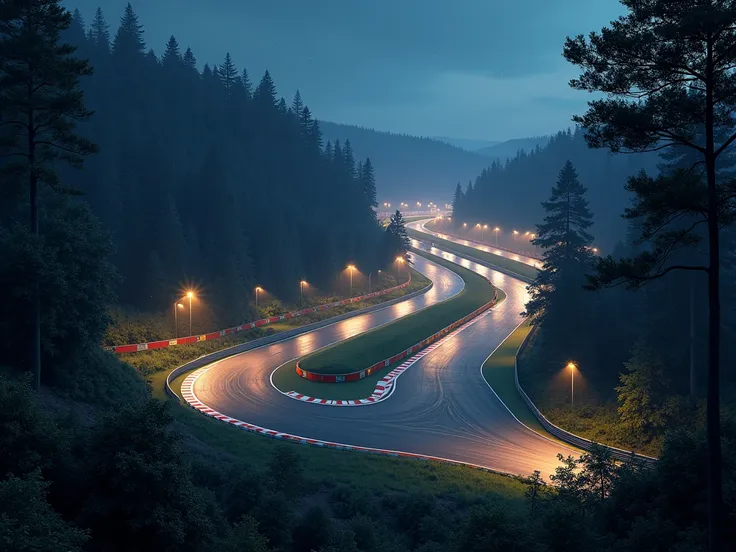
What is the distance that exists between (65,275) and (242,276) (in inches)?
1670

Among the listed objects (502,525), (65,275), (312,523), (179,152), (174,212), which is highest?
(179,152)

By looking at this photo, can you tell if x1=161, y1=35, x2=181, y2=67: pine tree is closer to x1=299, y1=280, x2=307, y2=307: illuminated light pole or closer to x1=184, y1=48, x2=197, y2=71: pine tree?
x1=184, y1=48, x2=197, y2=71: pine tree

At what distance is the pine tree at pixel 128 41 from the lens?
287 ft

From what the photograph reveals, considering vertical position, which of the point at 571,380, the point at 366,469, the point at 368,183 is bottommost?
the point at 366,469

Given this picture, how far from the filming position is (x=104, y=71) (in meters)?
80.7

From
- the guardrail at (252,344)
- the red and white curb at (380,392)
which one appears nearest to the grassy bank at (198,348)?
the guardrail at (252,344)

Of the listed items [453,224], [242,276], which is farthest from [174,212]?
[453,224]

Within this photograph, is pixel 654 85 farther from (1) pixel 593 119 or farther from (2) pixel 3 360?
(2) pixel 3 360

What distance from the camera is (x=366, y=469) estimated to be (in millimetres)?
29484

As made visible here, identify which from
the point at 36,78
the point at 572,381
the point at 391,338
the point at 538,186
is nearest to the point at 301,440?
the point at 572,381

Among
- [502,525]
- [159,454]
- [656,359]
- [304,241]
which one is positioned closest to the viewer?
[502,525]

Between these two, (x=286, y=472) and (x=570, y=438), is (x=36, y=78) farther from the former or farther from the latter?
(x=570, y=438)

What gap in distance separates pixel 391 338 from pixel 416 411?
19662 millimetres

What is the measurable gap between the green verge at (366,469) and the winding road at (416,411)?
3591mm
